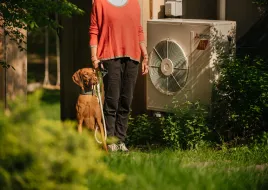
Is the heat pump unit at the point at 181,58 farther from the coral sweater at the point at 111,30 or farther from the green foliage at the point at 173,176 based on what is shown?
the green foliage at the point at 173,176

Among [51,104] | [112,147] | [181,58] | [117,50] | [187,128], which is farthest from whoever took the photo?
[51,104]

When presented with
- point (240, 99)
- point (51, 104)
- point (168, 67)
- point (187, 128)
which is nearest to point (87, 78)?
point (187, 128)

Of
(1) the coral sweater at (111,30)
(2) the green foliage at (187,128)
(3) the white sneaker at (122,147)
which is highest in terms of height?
(1) the coral sweater at (111,30)

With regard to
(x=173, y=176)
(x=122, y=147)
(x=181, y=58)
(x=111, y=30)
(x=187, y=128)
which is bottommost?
(x=122, y=147)

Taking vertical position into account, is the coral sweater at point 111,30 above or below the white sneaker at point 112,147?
above

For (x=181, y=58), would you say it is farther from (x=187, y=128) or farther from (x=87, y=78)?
(x=87, y=78)

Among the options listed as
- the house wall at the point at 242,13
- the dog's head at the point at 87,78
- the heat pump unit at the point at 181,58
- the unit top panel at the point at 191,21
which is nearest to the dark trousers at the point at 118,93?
the dog's head at the point at 87,78

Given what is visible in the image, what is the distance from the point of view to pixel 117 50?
33.7 feet

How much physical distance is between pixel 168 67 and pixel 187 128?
1.00 meters

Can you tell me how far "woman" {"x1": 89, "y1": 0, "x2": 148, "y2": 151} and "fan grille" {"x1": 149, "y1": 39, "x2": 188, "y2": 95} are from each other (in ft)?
2.55

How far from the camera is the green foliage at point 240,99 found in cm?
1045

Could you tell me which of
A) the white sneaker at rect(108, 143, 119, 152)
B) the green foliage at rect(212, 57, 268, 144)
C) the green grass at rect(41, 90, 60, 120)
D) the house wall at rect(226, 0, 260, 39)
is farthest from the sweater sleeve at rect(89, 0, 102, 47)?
the green grass at rect(41, 90, 60, 120)

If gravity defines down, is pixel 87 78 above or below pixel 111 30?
below

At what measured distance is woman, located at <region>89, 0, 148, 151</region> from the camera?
10.2 metres
